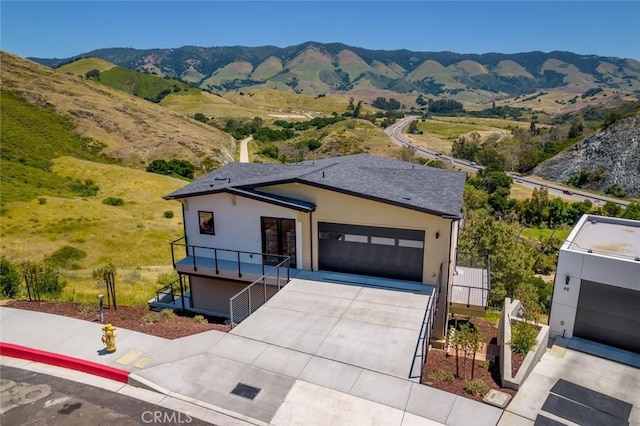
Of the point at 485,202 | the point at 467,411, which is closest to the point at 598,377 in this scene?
the point at 467,411

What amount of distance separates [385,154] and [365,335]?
74.6 metres

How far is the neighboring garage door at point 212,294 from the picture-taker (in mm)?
16694

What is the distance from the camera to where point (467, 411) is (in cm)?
829

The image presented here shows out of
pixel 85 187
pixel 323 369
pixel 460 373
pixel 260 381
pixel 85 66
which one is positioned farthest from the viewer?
pixel 85 66

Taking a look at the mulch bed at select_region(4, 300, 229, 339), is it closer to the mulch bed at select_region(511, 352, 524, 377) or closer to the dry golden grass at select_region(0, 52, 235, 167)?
the mulch bed at select_region(511, 352, 524, 377)

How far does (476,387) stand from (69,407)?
8963mm

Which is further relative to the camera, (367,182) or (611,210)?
(611,210)

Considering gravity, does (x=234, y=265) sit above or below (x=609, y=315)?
above

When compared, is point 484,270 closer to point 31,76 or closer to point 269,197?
point 269,197

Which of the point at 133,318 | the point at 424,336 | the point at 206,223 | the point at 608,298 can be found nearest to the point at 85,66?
the point at 206,223

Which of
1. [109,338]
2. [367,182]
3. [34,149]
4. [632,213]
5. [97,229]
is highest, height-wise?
[367,182]

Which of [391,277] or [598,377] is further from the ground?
[391,277]

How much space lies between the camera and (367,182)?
15.7 metres

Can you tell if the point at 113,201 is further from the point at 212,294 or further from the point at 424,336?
the point at 424,336
